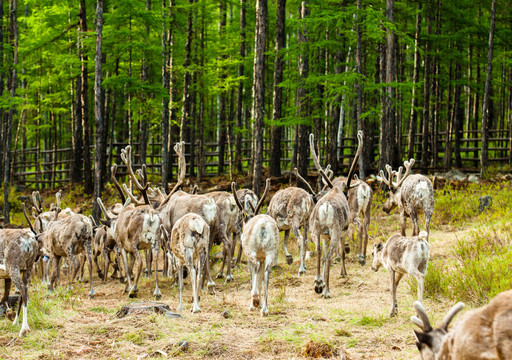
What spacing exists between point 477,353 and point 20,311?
24.8 ft

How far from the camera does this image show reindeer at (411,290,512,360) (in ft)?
12.5

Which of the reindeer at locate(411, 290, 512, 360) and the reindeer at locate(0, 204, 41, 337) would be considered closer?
the reindeer at locate(411, 290, 512, 360)

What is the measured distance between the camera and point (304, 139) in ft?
68.9

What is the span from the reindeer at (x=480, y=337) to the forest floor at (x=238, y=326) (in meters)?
2.01

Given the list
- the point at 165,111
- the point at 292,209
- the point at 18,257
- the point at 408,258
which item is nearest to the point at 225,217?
the point at 292,209

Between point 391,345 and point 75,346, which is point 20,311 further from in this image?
point 391,345

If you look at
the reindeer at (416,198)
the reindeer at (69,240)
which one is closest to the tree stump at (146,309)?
the reindeer at (69,240)

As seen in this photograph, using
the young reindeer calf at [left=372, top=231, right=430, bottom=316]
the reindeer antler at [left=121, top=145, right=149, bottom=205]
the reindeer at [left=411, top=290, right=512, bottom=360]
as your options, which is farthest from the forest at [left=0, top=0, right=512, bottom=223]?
the reindeer at [left=411, top=290, right=512, bottom=360]

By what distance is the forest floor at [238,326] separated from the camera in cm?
684

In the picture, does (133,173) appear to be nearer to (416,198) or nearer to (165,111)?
(416,198)

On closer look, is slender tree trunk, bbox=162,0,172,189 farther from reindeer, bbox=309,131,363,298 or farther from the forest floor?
reindeer, bbox=309,131,363,298

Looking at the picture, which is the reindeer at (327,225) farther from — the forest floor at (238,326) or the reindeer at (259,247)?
the reindeer at (259,247)

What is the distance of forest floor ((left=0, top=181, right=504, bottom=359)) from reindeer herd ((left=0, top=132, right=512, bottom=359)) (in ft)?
1.18

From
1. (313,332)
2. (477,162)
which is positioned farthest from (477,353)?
(477,162)
